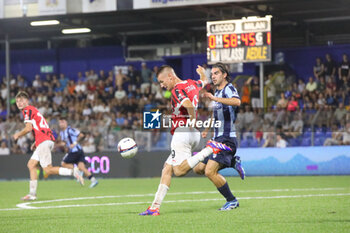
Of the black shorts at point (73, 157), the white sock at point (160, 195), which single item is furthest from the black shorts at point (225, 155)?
the black shorts at point (73, 157)

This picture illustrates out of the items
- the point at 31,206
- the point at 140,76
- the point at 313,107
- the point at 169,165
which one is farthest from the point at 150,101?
the point at 169,165

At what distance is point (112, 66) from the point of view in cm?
3812

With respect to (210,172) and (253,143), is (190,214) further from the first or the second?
(253,143)

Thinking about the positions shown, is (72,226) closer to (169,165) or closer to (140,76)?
(169,165)

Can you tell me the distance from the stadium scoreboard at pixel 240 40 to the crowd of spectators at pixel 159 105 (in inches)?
75.4

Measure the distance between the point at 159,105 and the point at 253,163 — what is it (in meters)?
6.78

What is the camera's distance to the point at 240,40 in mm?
26125

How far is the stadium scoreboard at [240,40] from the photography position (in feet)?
84.7

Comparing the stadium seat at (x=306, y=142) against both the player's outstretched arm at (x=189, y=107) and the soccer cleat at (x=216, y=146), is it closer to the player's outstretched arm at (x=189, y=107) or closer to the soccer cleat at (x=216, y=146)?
the soccer cleat at (x=216, y=146)

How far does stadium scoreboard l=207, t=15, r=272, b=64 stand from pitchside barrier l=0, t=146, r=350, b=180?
3.90m

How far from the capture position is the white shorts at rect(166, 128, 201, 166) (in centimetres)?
1073

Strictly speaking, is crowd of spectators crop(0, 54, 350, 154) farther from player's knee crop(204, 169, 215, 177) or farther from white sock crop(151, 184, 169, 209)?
white sock crop(151, 184, 169, 209)

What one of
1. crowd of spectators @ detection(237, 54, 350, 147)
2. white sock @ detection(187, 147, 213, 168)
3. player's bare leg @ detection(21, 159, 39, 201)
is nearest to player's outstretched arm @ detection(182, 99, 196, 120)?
white sock @ detection(187, 147, 213, 168)

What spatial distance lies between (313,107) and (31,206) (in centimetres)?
1379
